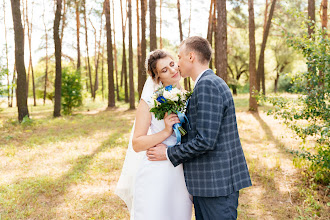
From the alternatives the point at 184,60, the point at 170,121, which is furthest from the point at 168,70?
the point at 170,121

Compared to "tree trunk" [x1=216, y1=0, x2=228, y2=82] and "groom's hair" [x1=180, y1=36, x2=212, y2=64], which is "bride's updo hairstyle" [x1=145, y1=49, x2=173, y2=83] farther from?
"tree trunk" [x1=216, y1=0, x2=228, y2=82]

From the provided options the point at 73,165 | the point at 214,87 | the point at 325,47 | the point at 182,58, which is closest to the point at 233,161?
the point at 214,87

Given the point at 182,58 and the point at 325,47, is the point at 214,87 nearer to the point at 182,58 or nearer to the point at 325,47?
the point at 182,58

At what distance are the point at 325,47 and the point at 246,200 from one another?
122 inches

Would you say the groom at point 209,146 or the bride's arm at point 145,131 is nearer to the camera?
the groom at point 209,146

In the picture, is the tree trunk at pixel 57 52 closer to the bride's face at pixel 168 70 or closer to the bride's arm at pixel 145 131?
the bride's face at pixel 168 70

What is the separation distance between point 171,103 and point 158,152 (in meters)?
0.48

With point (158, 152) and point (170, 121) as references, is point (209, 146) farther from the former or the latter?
point (158, 152)

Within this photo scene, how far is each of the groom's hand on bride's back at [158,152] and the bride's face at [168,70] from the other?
75 centimetres

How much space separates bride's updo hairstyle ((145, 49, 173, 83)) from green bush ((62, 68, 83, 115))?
15.6 metres

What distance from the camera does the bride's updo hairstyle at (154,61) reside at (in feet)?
9.72

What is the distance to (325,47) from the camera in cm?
491

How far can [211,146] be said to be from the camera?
2234mm

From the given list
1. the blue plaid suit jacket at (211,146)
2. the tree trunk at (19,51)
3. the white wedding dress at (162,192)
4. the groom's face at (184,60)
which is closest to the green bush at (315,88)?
the blue plaid suit jacket at (211,146)
